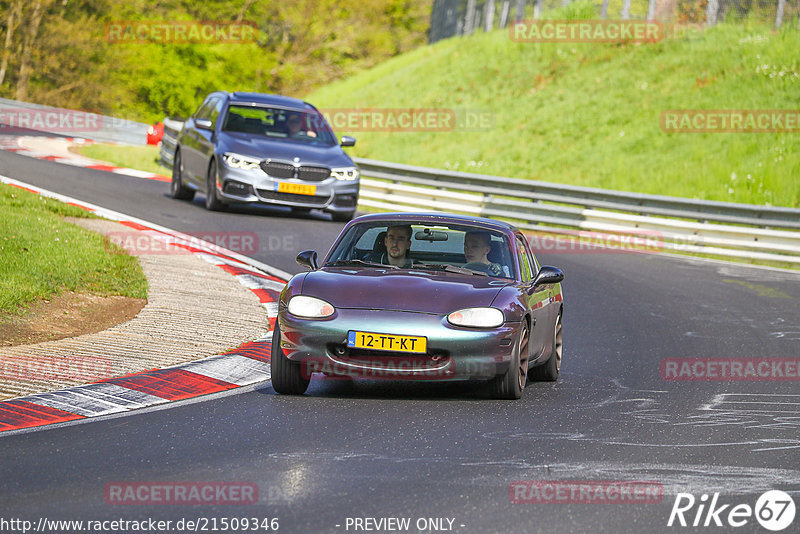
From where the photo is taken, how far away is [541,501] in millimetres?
5730

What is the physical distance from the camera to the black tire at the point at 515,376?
8391mm

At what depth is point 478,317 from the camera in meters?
8.27

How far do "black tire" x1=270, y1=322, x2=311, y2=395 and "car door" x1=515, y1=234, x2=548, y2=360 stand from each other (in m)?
1.65

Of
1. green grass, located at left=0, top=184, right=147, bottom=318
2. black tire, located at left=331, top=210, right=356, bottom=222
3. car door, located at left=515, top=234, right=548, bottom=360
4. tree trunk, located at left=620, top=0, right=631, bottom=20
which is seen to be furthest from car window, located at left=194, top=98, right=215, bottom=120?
tree trunk, located at left=620, top=0, right=631, bottom=20

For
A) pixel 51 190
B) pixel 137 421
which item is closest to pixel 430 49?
pixel 51 190

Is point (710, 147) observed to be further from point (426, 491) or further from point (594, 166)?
point (426, 491)

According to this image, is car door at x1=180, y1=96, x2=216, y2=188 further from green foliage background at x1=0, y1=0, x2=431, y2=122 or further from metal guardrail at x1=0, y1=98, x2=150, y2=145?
green foliage background at x1=0, y1=0, x2=431, y2=122

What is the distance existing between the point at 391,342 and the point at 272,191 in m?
11.1

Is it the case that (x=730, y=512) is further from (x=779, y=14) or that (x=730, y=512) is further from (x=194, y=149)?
(x=779, y=14)

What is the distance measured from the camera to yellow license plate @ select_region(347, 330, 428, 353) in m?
8.02

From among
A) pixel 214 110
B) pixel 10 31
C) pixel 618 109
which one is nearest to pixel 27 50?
pixel 10 31

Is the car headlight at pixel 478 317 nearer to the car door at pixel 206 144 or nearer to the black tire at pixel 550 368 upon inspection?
the black tire at pixel 550 368

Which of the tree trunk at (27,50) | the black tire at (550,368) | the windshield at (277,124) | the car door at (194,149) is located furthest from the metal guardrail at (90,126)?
the black tire at (550,368)

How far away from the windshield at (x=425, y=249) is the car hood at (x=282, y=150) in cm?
956
